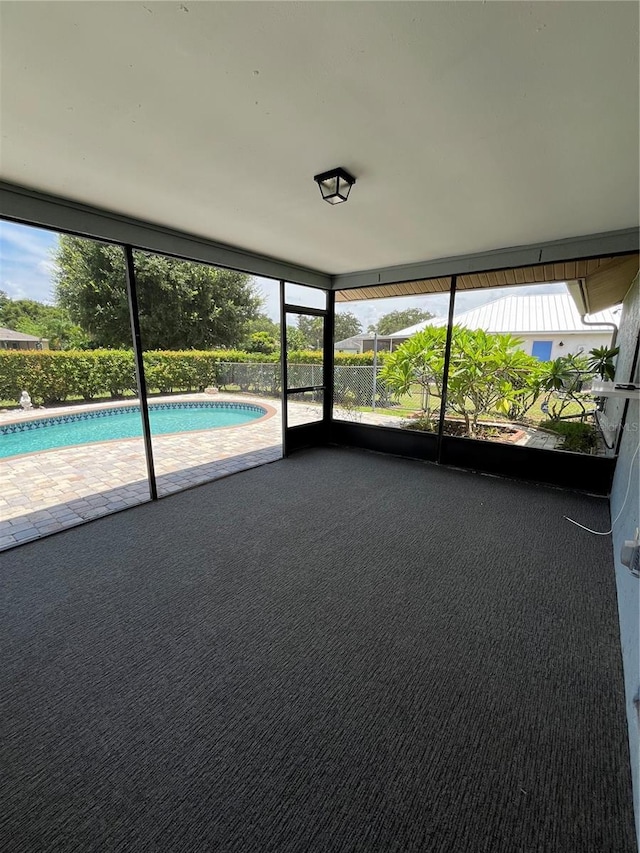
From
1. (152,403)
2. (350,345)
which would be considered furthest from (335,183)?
(152,403)

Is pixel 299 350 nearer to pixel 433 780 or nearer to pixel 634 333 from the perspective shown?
pixel 634 333

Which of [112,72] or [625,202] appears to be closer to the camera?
[112,72]

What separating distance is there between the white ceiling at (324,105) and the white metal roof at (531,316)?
5.34 ft

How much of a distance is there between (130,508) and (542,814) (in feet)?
11.0

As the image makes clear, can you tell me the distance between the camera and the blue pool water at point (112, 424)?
6609 mm

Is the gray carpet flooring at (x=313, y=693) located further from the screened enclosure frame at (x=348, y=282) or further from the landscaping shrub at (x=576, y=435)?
the landscaping shrub at (x=576, y=435)

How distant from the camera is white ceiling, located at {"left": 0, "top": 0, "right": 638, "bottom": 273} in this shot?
3.70 feet

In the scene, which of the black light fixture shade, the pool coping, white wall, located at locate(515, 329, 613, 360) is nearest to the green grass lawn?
white wall, located at locate(515, 329, 613, 360)

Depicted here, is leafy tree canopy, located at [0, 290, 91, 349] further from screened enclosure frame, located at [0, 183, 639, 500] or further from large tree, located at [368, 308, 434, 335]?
large tree, located at [368, 308, 434, 335]

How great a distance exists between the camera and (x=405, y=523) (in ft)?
9.87

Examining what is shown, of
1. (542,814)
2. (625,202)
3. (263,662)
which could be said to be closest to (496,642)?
(542,814)

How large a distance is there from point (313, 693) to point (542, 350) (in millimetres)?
4386

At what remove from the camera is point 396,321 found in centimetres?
589

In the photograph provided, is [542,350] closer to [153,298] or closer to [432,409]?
[432,409]
